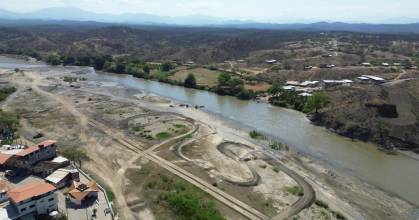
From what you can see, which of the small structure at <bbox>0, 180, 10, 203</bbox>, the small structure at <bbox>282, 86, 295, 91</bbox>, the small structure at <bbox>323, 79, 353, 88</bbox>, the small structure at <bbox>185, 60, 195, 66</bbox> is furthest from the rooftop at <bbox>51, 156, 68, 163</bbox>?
the small structure at <bbox>185, 60, 195, 66</bbox>

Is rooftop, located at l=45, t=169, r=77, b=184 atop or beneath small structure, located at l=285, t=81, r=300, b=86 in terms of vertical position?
atop

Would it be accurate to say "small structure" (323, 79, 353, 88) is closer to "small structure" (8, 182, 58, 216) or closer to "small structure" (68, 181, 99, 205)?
"small structure" (68, 181, 99, 205)

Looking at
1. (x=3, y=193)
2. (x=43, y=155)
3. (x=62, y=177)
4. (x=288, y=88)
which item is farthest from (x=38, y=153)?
(x=288, y=88)

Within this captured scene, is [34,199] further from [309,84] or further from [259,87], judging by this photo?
[309,84]

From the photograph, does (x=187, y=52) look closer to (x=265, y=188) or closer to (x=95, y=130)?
(x=95, y=130)

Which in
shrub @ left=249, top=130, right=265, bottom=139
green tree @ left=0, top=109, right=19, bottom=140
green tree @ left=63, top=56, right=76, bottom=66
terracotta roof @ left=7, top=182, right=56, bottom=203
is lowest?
green tree @ left=63, top=56, right=76, bottom=66

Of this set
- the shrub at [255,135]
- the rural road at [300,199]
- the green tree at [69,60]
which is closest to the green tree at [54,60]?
the green tree at [69,60]

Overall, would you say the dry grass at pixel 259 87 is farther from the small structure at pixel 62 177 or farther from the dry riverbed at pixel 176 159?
the small structure at pixel 62 177
